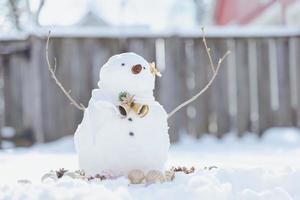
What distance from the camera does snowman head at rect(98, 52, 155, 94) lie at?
2713 millimetres

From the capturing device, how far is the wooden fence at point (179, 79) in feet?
18.5

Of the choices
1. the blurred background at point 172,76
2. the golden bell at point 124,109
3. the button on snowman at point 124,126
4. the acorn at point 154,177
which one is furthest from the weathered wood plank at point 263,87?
the acorn at point 154,177

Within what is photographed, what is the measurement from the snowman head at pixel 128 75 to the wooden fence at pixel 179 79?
2.92 m

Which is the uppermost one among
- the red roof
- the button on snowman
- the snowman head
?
the red roof

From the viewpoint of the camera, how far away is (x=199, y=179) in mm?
2350

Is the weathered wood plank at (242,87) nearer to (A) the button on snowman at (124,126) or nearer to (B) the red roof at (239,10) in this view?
(A) the button on snowman at (124,126)

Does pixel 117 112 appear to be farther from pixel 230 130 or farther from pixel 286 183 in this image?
pixel 230 130

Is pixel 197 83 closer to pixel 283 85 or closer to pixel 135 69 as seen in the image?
pixel 283 85

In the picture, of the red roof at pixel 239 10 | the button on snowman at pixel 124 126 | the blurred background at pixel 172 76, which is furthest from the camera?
the red roof at pixel 239 10

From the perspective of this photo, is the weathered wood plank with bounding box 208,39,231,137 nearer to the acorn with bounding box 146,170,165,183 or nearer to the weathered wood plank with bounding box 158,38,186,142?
the weathered wood plank with bounding box 158,38,186,142

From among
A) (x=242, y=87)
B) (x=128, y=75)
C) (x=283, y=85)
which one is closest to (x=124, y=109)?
(x=128, y=75)

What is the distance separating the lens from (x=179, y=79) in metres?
5.80

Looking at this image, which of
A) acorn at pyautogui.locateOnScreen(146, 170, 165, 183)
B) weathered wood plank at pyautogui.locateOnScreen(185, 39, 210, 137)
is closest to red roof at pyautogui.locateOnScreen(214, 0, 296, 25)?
weathered wood plank at pyautogui.locateOnScreen(185, 39, 210, 137)

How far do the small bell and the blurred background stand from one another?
300 centimetres
